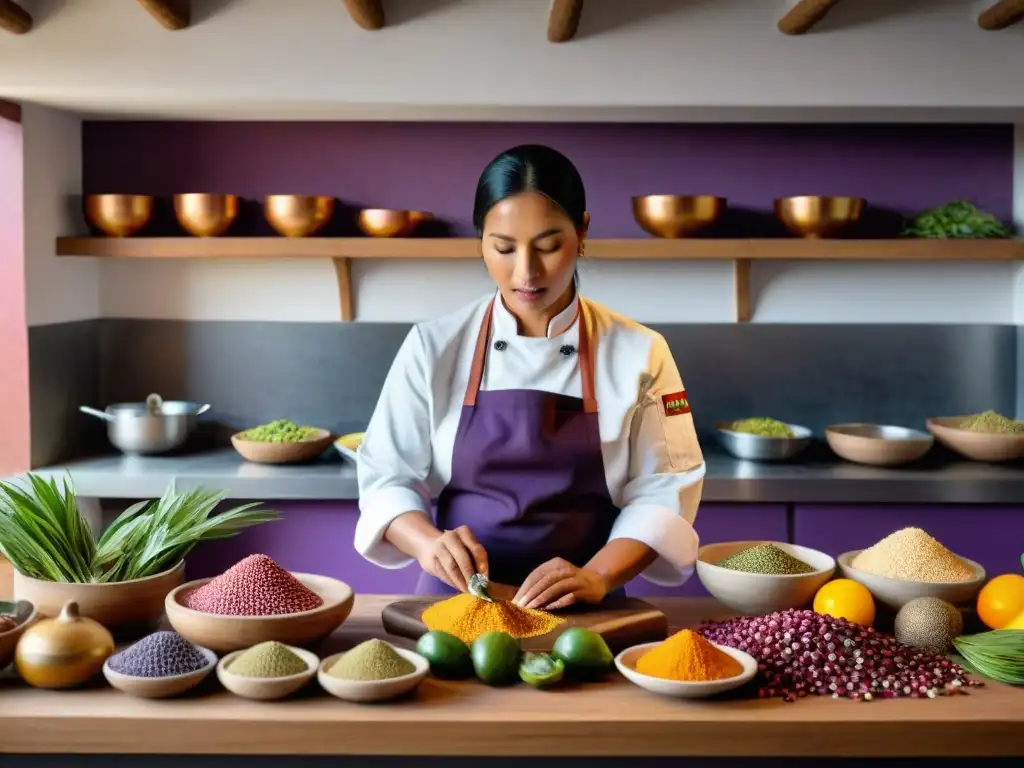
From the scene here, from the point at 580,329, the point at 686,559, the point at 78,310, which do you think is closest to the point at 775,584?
the point at 686,559

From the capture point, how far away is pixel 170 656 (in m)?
1.65

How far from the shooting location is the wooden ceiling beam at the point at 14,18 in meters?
3.51

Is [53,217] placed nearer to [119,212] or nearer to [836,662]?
[119,212]

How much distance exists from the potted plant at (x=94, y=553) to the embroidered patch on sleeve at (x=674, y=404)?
87 centimetres

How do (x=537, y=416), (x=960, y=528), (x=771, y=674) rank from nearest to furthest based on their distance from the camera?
1. (x=771, y=674)
2. (x=537, y=416)
3. (x=960, y=528)

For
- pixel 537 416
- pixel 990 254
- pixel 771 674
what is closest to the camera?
pixel 771 674

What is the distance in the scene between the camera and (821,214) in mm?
4004

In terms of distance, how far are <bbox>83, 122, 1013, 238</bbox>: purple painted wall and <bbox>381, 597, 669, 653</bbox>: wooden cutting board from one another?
2545 mm

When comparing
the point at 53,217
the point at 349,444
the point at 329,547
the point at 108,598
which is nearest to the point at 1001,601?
the point at 108,598

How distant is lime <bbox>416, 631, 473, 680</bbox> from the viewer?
173 cm

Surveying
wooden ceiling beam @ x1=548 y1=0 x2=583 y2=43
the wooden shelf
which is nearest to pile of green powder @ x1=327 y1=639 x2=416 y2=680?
wooden ceiling beam @ x1=548 y1=0 x2=583 y2=43

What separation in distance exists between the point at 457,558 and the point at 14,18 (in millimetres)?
2645

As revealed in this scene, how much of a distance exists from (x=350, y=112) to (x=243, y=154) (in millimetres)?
567

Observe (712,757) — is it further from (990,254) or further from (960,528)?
(990,254)
